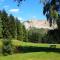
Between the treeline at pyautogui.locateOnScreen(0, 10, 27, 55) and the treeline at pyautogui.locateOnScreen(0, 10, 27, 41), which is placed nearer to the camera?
the treeline at pyautogui.locateOnScreen(0, 10, 27, 55)

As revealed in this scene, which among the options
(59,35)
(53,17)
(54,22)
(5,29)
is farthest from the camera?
(5,29)

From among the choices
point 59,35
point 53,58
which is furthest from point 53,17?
point 53,58

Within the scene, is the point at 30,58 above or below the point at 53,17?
below

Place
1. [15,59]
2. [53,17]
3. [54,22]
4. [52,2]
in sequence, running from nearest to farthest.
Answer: [15,59]
[52,2]
[53,17]
[54,22]

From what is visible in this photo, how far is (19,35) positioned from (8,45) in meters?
82.2

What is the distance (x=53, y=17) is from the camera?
43.0 m

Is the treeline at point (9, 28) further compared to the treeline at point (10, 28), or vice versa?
the treeline at point (9, 28)

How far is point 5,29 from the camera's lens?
10438cm

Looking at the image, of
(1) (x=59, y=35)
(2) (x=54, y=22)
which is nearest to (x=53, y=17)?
(2) (x=54, y=22)

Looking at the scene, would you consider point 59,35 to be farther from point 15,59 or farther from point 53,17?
point 15,59

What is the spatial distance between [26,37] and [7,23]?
1576 centimetres

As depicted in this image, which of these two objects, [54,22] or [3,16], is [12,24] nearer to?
[3,16]

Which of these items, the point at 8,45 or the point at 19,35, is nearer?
the point at 8,45

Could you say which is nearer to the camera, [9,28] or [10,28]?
[9,28]
